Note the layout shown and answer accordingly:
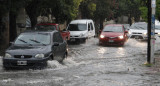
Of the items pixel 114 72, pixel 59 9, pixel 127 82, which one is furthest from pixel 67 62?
pixel 59 9

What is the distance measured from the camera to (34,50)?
40.6ft

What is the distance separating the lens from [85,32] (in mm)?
27250

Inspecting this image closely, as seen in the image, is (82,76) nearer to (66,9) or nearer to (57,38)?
(57,38)

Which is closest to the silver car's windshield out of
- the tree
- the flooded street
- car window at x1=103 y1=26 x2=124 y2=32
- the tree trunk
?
the flooded street

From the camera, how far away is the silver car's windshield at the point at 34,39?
526 inches

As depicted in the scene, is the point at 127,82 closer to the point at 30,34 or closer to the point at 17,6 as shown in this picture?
the point at 30,34

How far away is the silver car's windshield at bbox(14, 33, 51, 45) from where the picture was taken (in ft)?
43.8

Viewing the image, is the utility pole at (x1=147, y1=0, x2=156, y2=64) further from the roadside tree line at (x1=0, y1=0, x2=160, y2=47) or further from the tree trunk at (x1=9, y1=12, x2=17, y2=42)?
the tree trunk at (x1=9, y1=12, x2=17, y2=42)

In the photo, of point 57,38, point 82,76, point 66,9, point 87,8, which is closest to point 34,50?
point 82,76

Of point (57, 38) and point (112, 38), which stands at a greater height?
point (57, 38)

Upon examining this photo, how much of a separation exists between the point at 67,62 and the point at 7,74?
3.96 m

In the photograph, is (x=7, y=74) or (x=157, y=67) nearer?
(x=7, y=74)

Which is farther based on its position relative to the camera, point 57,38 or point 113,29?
point 113,29

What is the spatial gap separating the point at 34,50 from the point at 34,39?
121cm
